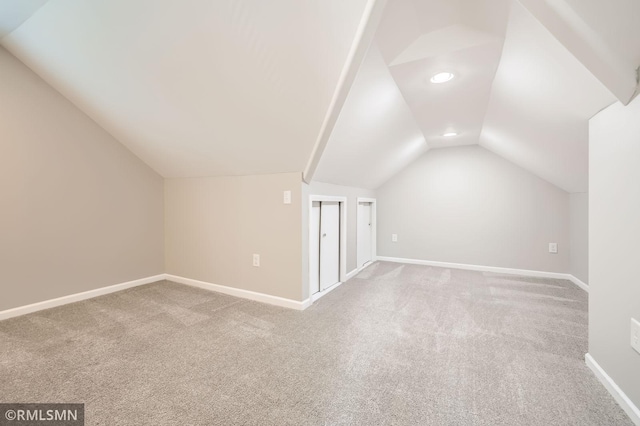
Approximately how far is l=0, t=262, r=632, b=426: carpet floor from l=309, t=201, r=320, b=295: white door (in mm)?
264

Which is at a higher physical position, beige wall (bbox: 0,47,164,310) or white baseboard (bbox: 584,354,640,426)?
beige wall (bbox: 0,47,164,310)

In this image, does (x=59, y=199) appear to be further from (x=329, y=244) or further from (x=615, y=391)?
(x=615, y=391)

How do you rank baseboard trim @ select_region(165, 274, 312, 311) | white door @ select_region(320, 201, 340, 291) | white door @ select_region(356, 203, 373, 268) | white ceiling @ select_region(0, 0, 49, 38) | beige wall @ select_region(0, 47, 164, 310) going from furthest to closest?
1. white door @ select_region(356, 203, 373, 268)
2. white door @ select_region(320, 201, 340, 291)
3. baseboard trim @ select_region(165, 274, 312, 311)
4. beige wall @ select_region(0, 47, 164, 310)
5. white ceiling @ select_region(0, 0, 49, 38)

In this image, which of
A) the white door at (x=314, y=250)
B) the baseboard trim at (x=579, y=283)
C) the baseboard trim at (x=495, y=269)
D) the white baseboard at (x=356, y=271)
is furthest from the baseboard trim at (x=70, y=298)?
the baseboard trim at (x=579, y=283)

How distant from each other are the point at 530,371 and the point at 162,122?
349 centimetres

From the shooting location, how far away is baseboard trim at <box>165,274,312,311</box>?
8.53ft

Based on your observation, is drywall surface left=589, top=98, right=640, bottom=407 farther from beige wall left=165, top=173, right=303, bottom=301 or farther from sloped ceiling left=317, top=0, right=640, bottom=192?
beige wall left=165, top=173, right=303, bottom=301

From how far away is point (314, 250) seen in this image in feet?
9.46

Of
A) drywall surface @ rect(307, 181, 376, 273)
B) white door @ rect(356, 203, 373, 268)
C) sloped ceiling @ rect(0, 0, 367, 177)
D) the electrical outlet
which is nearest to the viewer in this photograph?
the electrical outlet

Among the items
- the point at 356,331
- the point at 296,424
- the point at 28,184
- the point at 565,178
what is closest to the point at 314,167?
the point at 356,331

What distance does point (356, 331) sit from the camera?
215cm

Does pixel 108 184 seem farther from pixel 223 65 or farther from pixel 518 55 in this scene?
pixel 518 55

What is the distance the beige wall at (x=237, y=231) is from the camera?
2.63m

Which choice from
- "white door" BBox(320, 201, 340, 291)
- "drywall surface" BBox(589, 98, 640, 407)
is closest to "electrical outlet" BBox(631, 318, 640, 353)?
"drywall surface" BBox(589, 98, 640, 407)
